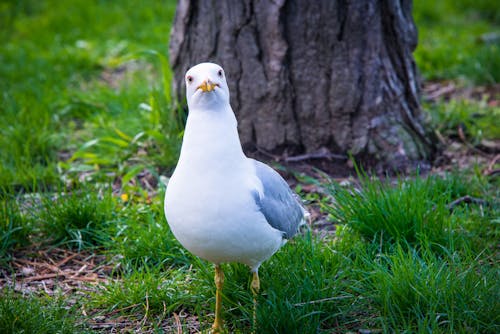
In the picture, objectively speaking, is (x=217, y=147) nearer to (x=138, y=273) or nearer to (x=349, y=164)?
(x=138, y=273)

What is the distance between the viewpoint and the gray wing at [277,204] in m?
2.86

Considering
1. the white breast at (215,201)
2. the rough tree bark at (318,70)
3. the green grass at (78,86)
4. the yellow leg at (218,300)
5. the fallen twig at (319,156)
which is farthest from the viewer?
the green grass at (78,86)

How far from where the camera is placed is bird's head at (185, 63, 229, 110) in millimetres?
2684

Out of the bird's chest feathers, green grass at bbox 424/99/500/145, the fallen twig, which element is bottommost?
the fallen twig

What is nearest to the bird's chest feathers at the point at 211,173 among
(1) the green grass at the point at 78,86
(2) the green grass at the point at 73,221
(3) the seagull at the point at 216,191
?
(3) the seagull at the point at 216,191

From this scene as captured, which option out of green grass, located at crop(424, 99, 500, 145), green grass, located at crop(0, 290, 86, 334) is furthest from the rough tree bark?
green grass, located at crop(0, 290, 86, 334)

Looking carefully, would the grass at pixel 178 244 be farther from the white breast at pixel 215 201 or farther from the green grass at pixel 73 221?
the white breast at pixel 215 201

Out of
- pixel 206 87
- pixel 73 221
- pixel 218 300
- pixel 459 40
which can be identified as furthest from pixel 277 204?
pixel 459 40

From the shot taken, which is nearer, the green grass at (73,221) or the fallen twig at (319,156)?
the green grass at (73,221)

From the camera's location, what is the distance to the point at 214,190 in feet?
8.73

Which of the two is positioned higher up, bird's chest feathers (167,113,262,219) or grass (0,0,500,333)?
bird's chest feathers (167,113,262,219)

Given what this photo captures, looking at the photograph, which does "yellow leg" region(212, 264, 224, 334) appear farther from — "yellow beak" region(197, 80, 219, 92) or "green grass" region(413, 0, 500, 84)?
"green grass" region(413, 0, 500, 84)


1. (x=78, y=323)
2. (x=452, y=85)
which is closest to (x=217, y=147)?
(x=78, y=323)

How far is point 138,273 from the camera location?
3346 mm
